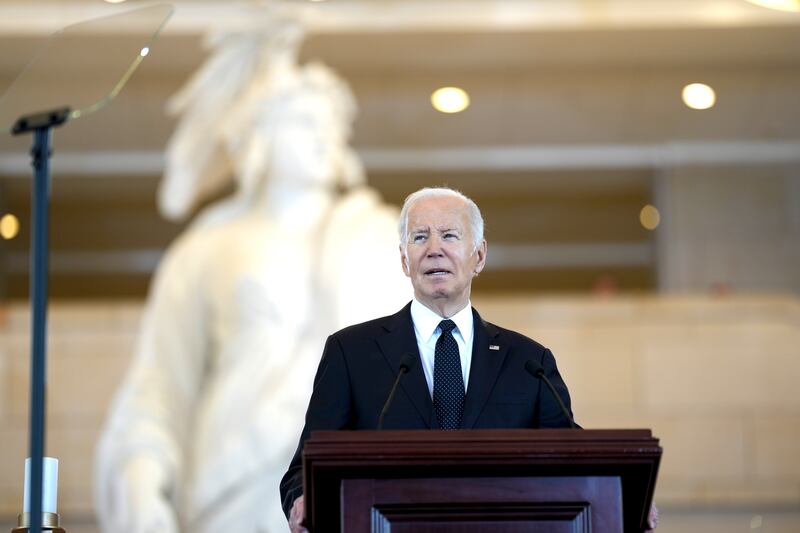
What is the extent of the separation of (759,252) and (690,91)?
867mm

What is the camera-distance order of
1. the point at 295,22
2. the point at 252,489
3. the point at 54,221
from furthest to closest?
the point at 54,221 → the point at 295,22 → the point at 252,489

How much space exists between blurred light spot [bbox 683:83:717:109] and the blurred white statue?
2.65 meters

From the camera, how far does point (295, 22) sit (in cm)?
629

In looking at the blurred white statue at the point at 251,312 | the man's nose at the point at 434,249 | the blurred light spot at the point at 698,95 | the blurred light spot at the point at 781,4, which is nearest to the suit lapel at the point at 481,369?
the man's nose at the point at 434,249

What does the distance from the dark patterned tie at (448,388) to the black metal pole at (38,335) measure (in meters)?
0.59

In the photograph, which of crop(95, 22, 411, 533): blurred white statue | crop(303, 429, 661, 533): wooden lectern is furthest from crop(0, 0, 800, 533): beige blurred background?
crop(303, 429, 661, 533): wooden lectern

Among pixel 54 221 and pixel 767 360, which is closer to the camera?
pixel 767 360

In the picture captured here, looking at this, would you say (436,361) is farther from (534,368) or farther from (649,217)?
(649,217)

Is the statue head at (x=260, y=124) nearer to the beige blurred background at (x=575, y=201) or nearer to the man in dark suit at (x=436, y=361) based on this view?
the beige blurred background at (x=575, y=201)

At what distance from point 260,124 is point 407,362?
3737 millimetres

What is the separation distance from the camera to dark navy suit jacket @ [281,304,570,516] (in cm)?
247

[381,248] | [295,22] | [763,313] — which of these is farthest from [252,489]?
[763,313]

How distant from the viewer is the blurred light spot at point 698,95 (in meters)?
8.32

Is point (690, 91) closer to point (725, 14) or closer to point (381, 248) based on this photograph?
point (725, 14)
